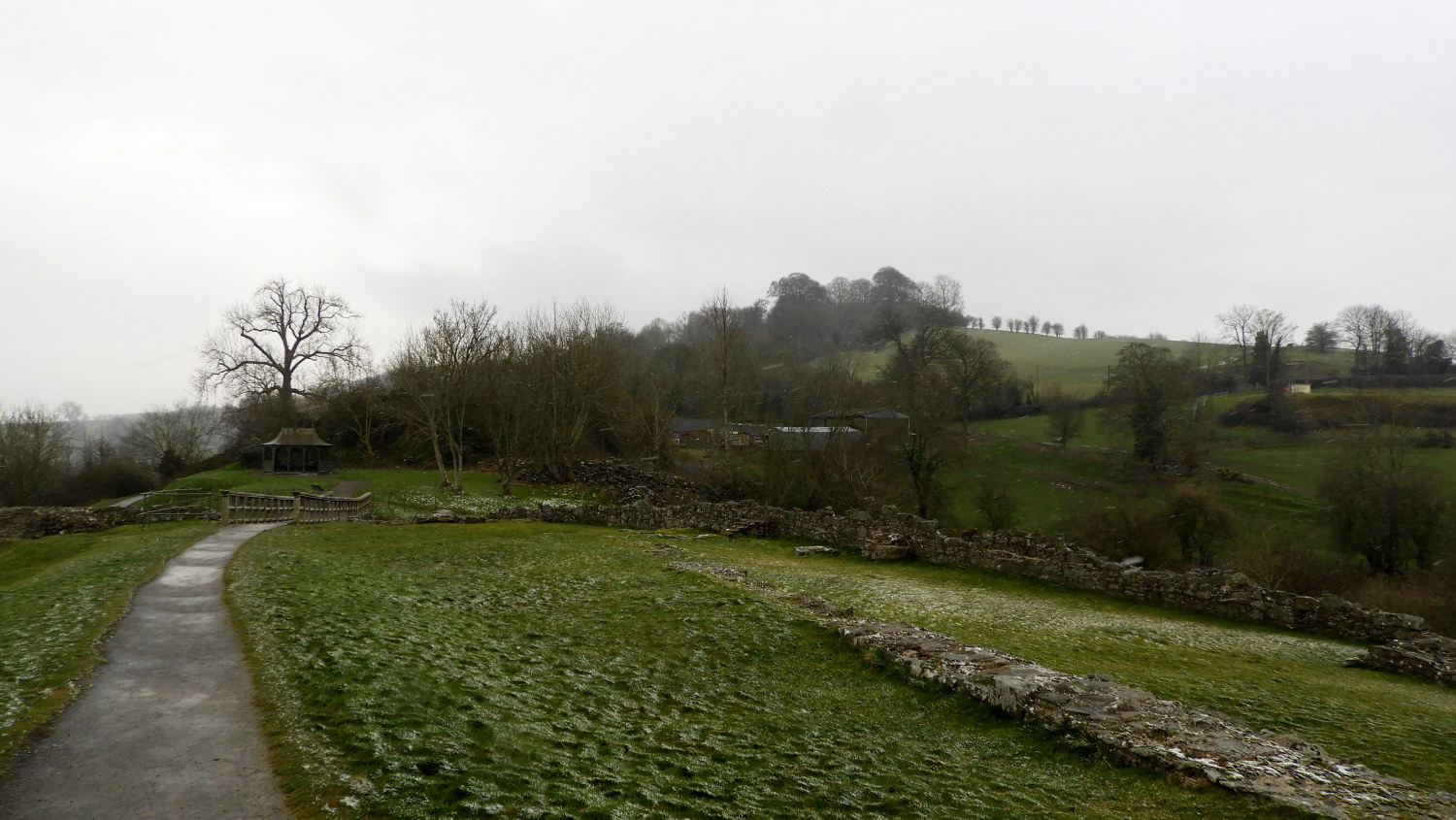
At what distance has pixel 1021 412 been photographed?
262ft

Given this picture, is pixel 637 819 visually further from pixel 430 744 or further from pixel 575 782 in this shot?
pixel 430 744

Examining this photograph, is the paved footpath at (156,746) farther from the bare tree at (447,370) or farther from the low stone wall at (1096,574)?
the bare tree at (447,370)

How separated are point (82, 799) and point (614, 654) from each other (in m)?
6.90

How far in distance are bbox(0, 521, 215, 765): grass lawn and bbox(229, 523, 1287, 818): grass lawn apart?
200cm

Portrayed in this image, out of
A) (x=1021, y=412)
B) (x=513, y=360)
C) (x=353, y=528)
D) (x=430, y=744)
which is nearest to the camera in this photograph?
(x=430, y=744)

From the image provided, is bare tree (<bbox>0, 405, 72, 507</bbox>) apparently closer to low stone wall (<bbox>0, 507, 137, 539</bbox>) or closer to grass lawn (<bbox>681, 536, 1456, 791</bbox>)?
low stone wall (<bbox>0, 507, 137, 539</bbox>)

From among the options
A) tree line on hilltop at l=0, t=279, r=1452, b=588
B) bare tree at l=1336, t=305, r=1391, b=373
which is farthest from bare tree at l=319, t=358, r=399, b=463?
bare tree at l=1336, t=305, r=1391, b=373

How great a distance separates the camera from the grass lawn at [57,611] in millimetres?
8195

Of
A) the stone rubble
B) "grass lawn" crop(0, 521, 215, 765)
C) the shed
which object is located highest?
the shed

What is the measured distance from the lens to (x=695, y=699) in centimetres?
1003

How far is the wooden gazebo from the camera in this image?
49.9 m

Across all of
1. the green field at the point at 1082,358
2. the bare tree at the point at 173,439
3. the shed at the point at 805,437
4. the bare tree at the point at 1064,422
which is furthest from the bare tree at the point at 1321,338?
the bare tree at the point at 173,439

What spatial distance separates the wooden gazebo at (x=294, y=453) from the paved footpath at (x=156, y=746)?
144ft

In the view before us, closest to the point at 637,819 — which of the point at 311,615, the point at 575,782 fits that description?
the point at 575,782
